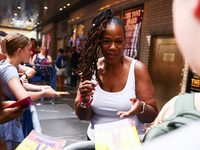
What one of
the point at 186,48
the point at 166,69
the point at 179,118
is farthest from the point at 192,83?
the point at 186,48

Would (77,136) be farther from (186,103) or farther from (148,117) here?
(186,103)

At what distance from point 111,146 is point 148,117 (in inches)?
31.4

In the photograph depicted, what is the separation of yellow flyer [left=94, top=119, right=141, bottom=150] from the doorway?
496cm

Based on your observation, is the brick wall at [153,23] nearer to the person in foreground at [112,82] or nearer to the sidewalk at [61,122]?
the sidewalk at [61,122]

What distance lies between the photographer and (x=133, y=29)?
7023 mm

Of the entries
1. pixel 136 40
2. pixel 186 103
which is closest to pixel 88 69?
pixel 186 103

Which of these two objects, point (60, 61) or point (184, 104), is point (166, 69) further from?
point (184, 104)

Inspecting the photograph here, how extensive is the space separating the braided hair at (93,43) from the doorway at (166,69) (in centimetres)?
424

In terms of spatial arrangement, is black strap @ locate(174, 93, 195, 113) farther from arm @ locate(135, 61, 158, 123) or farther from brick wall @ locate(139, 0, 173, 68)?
brick wall @ locate(139, 0, 173, 68)

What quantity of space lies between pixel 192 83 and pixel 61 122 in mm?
3468

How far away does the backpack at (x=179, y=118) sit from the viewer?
18.0 inches

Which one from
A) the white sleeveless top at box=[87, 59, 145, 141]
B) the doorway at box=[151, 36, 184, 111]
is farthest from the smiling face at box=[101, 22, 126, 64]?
the doorway at box=[151, 36, 184, 111]

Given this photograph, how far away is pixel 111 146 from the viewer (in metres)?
0.67

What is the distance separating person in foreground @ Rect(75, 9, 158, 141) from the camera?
4.68 feet
